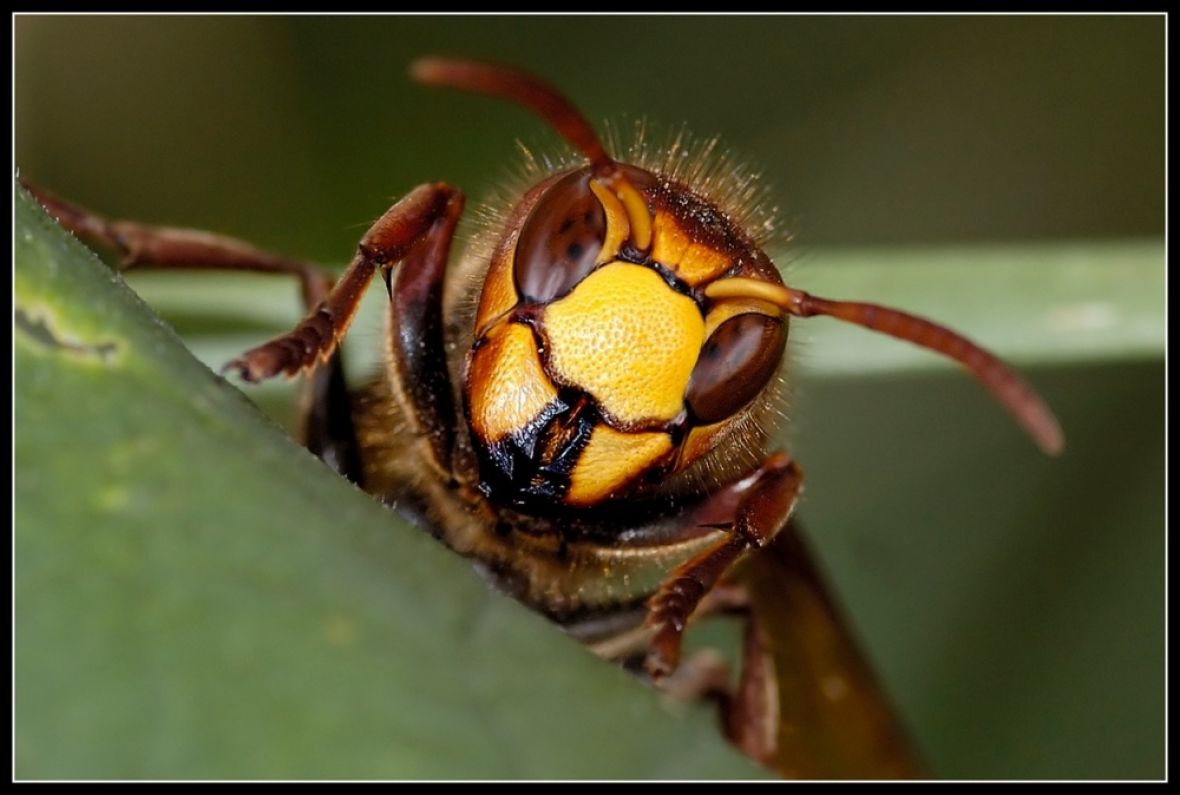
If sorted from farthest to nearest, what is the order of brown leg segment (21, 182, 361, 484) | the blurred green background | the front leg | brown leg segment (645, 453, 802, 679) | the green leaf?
the blurred green background
brown leg segment (21, 182, 361, 484)
brown leg segment (645, 453, 802, 679)
the front leg
the green leaf

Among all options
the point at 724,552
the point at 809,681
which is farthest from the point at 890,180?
the point at 724,552

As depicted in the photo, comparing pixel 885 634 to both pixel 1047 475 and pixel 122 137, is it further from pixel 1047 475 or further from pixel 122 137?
pixel 122 137

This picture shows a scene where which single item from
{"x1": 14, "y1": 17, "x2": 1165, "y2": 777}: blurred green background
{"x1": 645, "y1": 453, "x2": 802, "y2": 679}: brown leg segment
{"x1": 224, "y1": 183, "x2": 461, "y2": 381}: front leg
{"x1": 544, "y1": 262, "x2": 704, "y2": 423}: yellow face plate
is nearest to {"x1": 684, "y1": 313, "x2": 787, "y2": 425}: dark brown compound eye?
{"x1": 544, "y1": 262, "x2": 704, "y2": 423}: yellow face plate

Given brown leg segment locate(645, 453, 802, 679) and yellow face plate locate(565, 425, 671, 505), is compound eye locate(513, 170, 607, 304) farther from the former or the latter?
brown leg segment locate(645, 453, 802, 679)

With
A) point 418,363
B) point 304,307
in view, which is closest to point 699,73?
point 304,307

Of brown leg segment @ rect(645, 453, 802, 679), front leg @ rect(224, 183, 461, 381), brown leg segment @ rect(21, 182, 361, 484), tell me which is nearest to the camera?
front leg @ rect(224, 183, 461, 381)

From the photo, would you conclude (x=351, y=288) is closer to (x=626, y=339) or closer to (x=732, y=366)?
(x=626, y=339)
